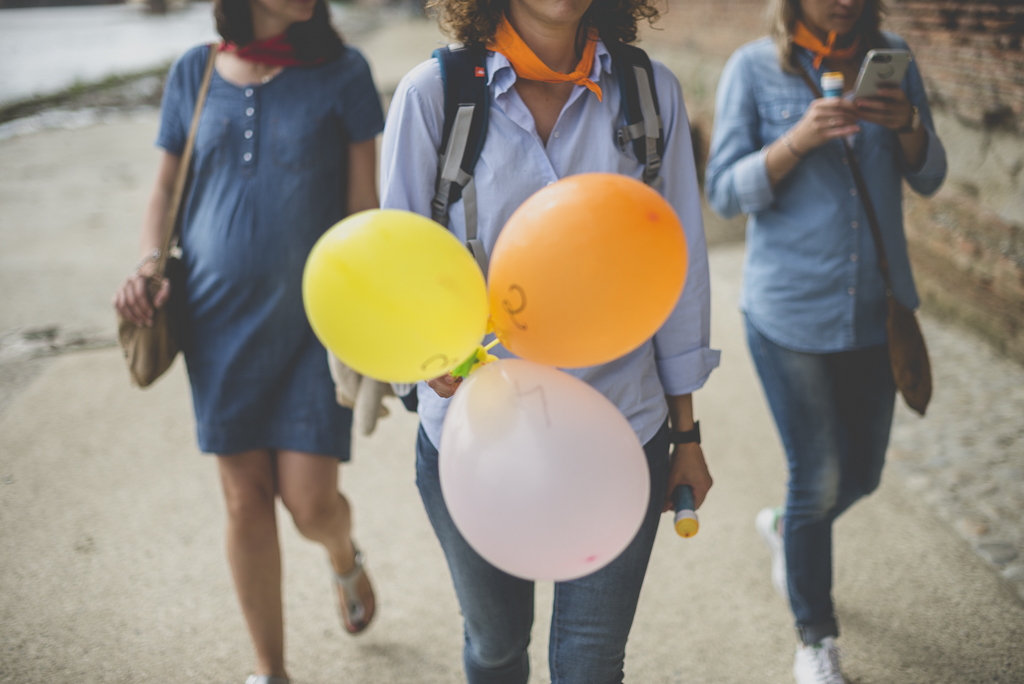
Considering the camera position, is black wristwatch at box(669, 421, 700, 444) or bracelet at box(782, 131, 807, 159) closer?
black wristwatch at box(669, 421, 700, 444)

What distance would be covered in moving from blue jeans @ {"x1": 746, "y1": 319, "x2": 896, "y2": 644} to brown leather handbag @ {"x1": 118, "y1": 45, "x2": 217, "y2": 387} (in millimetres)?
1702

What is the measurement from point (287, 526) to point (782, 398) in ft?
6.86

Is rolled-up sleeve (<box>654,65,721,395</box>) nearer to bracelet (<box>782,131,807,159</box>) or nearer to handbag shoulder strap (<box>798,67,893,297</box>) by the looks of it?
bracelet (<box>782,131,807,159</box>)

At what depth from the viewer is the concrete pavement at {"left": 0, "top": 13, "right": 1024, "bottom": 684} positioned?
7.45ft

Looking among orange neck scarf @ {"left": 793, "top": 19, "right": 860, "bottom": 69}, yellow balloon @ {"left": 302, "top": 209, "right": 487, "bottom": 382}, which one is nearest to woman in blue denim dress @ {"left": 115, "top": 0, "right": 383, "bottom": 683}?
yellow balloon @ {"left": 302, "top": 209, "right": 487, "bottom": 382}

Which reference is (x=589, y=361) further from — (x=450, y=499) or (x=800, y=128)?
(x=800, y=128)

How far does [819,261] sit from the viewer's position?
6.60 ft

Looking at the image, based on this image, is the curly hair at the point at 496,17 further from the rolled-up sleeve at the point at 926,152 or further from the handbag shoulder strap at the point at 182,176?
the rolled-up sleeve at the point at 926,152

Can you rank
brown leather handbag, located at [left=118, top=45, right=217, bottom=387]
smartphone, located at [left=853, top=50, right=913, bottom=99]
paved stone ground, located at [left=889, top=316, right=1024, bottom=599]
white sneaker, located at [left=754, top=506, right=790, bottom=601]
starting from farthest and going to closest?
paved stone ground, located at [left=889, top=316, right=1024, bottom=599], white sneaker, located at [left=754, top=506, right=790, bottom=601], brown leather handbag, located at [left=118, top=45, right=217, bottom=387], smartphone, located at [left=853, top=50, right=913, bottom=99]

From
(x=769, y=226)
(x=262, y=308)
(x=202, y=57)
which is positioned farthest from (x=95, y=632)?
(x=769, y=226)

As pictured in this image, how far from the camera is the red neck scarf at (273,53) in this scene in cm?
197

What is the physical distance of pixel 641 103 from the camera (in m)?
1.39

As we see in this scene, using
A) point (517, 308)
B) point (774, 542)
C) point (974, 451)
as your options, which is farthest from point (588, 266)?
point (974, 451)

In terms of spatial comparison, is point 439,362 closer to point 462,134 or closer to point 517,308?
point 517,308
